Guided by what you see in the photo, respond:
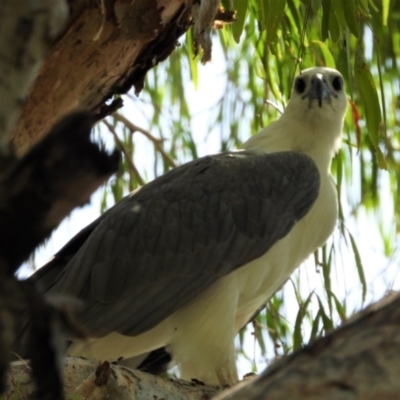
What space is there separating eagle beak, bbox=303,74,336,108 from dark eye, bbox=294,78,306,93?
0.15 ft

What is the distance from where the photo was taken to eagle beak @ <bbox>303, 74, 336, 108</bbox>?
3.37m

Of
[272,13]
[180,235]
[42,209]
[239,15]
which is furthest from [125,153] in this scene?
[42,209]

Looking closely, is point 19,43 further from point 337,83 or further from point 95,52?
point 337,83

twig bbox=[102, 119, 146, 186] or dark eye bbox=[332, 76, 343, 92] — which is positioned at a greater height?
twig bbox=[102, 119, 146, 186]

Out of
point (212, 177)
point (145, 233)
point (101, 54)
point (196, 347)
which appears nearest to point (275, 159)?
point (212, 177)

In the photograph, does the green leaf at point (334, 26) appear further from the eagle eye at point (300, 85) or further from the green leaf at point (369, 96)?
the eagle eye at point (300, 85)

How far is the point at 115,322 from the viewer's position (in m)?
2.78

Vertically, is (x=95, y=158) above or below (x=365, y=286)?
below

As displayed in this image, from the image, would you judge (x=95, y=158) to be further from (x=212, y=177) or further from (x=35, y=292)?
(x=212, y=177)

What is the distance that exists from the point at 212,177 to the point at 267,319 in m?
0.89

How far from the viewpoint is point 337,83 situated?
3.46 meters

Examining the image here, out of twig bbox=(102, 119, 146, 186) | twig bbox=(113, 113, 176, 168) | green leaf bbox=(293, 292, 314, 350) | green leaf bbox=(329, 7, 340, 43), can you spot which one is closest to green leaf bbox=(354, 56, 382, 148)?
green leaf bbox=(329, 7, 340, 43)

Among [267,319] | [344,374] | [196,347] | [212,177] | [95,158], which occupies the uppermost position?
[212,177]

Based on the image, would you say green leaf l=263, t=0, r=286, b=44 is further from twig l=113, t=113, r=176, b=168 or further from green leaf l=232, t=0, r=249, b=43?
twig l=113, t=113, r=176, b=168
